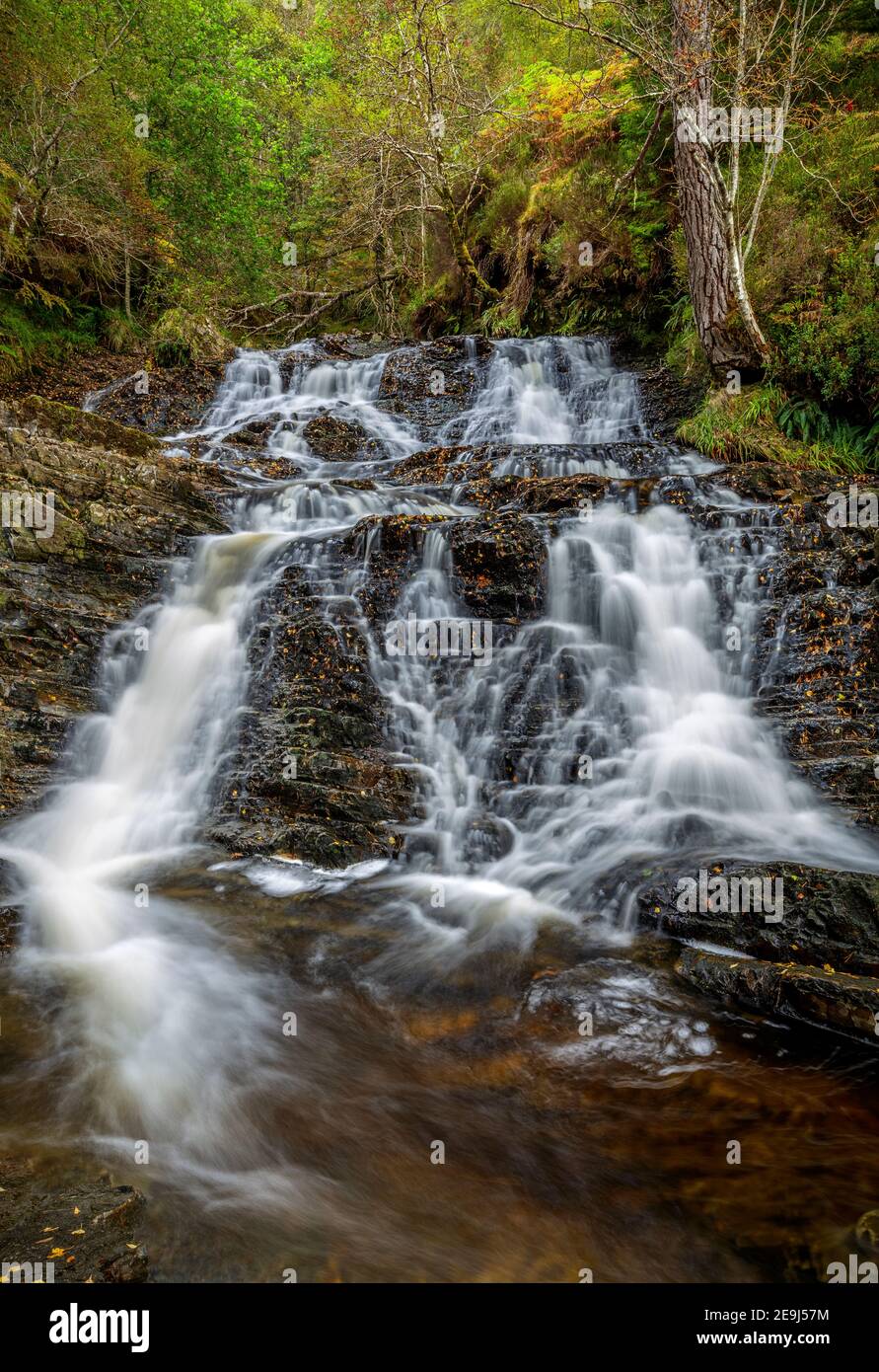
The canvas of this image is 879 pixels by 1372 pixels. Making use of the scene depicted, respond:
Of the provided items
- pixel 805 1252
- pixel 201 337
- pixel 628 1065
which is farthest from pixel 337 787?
pixel 201 337

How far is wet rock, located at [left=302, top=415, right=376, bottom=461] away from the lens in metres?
12.1

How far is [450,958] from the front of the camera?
419cm

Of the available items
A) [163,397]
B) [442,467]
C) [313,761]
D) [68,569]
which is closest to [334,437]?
[442,467]

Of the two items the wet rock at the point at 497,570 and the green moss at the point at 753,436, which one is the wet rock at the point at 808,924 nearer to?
the wet rock at the point at 497,570

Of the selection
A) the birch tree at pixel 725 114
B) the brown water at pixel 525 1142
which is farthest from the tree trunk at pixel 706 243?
the brown water at pixel 525 1142

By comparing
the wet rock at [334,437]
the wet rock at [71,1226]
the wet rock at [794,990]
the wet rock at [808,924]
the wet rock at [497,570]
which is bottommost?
the wet rock at [71,1226]

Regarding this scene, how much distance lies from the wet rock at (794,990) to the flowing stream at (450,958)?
150 mm

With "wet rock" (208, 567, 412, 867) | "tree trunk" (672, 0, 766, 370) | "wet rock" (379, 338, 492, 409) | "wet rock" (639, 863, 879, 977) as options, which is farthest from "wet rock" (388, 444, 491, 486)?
"wet rock" (639, 863, 879, 977)

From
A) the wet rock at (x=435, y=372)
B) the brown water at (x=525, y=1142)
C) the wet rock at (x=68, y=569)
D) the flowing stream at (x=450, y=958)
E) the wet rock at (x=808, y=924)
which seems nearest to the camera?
the brown water at (x=525, y=1142)

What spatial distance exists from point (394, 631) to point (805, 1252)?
5.22m

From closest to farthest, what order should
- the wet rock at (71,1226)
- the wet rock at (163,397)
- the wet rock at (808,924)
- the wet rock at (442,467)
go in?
the wet rock at (71,1226) < the wet rock at (808,924) < the wet rock at (442,467) < the wet rock at (163,397)

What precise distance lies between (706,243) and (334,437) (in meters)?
6.41

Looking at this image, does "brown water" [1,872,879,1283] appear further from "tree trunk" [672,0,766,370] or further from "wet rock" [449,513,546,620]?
"tree trunk" [672,0,766,370]

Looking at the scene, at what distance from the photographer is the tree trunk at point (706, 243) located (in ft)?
29.7
